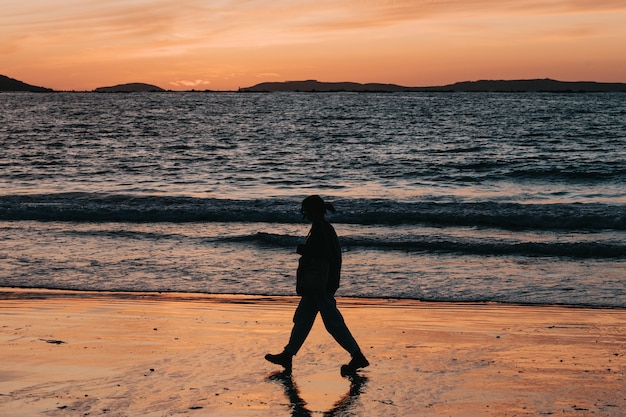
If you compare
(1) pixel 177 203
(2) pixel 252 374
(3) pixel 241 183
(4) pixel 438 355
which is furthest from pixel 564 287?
(3) pixel 241 183

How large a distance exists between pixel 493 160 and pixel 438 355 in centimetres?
3400

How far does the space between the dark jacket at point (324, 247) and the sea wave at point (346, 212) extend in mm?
12912

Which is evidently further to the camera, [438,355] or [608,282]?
[608,282]

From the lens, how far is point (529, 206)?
78.7 feet

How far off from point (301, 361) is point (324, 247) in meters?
1.22

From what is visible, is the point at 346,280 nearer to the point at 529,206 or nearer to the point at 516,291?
→ the point at 516,291

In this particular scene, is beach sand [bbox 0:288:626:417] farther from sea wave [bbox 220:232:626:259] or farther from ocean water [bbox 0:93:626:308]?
sea wave [bbox 220:232:626:259]

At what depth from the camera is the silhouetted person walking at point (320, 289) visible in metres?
7.40

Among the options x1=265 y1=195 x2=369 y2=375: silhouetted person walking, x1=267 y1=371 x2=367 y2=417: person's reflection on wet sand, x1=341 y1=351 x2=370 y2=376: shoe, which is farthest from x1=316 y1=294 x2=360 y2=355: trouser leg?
x1=267 y1=371 x2=367 y2=417: person's reflection on wet sand

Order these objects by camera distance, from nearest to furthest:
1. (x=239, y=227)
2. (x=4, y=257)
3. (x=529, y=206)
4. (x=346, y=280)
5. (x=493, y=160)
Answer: (x=346, y=280) < (x=4, y=257) < (x=239, y=227) < (x=529, y=206) < (x=493, y=160)

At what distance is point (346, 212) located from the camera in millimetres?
22016

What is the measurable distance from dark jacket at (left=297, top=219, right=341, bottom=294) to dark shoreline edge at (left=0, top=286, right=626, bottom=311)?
328cm

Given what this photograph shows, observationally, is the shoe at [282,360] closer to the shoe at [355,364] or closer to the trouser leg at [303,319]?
the trouser leg at [303,319]

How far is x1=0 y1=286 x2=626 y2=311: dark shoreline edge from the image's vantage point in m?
10.9
